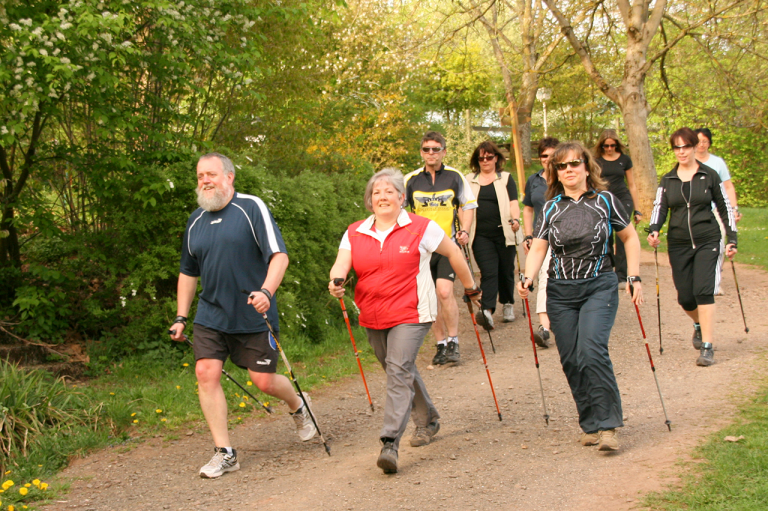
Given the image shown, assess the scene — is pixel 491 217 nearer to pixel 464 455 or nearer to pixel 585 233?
pixel 585 233

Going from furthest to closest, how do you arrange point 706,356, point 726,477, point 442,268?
point 442,268 < point 706,356 < point 726,477

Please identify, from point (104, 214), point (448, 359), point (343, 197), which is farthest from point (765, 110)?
point (104, 214)

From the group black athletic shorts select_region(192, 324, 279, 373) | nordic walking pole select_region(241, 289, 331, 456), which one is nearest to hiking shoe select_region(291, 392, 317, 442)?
nordic walking pole select_region(241, 289, 331, 456)

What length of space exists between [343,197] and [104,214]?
11.6 ft

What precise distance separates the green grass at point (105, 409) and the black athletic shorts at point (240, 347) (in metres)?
1.23

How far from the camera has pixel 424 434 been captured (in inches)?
224

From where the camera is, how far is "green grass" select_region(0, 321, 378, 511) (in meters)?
5.40

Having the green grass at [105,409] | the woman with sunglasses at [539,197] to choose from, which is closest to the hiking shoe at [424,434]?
the green grass at [105,409]

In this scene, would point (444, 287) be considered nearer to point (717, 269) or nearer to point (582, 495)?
point (717, 269)

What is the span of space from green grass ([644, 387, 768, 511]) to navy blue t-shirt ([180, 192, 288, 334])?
2833mm

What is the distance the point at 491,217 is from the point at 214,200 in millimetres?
4591

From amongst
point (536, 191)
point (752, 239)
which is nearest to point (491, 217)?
point (536, 191)

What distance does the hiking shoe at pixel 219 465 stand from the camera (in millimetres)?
5215

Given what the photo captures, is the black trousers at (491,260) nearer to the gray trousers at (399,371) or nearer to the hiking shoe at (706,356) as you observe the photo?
the hiking shoe at (706,356)
